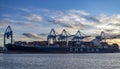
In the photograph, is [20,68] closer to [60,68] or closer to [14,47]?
[60,68]

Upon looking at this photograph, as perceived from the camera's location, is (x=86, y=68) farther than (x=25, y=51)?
No

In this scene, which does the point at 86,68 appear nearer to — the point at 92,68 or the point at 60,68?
the point at 92,68

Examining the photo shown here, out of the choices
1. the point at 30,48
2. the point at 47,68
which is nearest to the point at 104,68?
the point at 47,68

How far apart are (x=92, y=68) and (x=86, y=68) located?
1.18 m

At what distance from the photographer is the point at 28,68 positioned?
60375 millimetres

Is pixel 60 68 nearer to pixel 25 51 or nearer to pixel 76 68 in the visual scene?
pixel 76 68

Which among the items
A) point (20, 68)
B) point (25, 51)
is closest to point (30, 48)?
point (25, 51)

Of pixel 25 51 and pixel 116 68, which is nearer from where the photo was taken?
pixel 116 68

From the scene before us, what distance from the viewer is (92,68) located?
2413 inches

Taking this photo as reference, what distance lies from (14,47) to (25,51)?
26.8 feet

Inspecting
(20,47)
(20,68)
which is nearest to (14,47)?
(20,47)

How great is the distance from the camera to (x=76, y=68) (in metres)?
61.1

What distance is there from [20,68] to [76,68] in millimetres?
10856

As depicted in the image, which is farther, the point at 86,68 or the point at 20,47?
the point at 20,47
